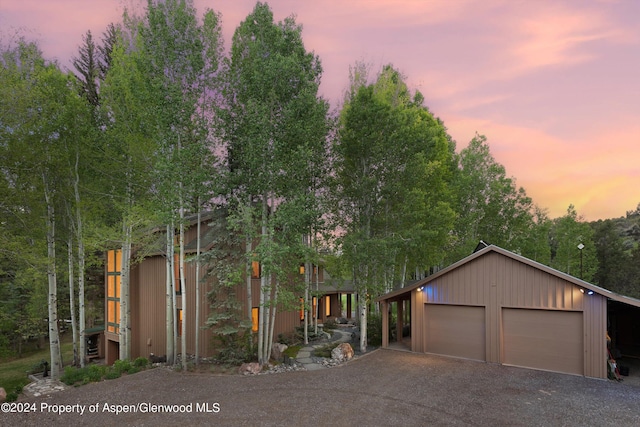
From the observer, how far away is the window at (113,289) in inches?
645

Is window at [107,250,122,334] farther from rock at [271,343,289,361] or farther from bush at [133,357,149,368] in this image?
rock at [271,343,289,361]

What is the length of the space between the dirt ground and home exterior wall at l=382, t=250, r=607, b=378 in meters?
0.99

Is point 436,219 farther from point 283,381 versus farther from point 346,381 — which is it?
point 283,381

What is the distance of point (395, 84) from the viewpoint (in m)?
18.0

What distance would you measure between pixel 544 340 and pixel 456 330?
2810 mm

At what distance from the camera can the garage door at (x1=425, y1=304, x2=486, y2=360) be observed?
12282 millimetres

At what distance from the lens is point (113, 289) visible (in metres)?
17.0

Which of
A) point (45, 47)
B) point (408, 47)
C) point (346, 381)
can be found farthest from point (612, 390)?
point (45, 47)

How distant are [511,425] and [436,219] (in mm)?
9275

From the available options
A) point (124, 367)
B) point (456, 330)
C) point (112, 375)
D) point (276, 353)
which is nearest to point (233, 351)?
point (276, 353)

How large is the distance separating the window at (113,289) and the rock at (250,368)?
8.82 metres

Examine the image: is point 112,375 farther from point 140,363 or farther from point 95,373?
point 140,363

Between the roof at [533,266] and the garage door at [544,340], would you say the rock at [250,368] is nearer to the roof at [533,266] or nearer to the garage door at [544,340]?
the roof at [533,266]

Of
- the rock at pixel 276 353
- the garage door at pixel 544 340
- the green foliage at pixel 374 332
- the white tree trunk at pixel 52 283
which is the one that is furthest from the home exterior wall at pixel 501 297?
the white tree trunk at pixel 52 283
